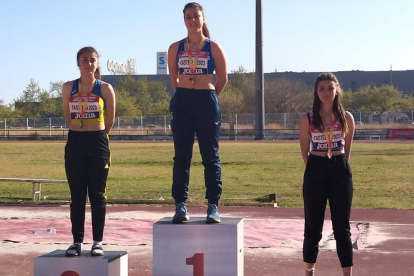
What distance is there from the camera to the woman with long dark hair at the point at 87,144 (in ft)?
19.5

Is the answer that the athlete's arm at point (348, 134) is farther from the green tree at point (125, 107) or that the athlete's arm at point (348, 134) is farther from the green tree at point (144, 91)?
the green tree at point (144, 91)

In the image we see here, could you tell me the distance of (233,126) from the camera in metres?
57.2

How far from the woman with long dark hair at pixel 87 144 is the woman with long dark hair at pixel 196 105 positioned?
0.68m

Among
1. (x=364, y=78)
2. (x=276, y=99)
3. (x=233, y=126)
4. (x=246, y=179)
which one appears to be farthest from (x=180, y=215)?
(x=364, y=78)

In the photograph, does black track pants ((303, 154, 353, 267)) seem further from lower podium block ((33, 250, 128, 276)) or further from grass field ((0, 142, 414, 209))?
grass field ((0, 142, 414, 209))

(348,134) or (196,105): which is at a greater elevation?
(196,105)

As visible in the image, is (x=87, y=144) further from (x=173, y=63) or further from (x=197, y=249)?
A: (x=197, y=249)

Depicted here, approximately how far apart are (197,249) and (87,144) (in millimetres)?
1389

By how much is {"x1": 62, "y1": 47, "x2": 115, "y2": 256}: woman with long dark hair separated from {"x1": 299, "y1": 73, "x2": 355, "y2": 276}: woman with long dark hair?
186 centimetres

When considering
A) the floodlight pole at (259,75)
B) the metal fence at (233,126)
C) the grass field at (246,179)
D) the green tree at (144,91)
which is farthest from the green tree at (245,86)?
the grass field at (246,179)

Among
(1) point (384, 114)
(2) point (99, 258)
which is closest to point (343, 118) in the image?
(2) point (99, 258)

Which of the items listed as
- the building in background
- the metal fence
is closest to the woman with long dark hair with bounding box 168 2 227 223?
the metal fence

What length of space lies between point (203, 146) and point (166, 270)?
120 centimetres

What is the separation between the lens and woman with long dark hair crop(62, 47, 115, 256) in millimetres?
5953
